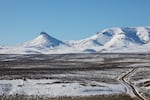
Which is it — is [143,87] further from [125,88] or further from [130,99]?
[130,99]

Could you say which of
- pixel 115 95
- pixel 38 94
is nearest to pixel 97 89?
pixel 115 95

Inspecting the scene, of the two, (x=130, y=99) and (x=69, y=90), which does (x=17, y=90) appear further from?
(x=130, y=99)

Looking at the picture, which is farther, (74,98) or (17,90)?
(17,90)

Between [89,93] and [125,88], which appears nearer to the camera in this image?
[89,93]

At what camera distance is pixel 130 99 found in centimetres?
3825

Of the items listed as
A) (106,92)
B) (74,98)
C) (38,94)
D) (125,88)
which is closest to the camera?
(74,98)

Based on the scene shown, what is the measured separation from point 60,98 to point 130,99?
675cm

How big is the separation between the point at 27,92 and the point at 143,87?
15118 mm

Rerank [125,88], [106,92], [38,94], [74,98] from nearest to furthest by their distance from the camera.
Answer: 1. [74,98]
2. [38,94]
3. [106,92]
4. [125,88]

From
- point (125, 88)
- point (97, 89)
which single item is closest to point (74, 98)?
point (97, 89)

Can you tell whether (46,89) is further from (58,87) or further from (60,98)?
(60,98)

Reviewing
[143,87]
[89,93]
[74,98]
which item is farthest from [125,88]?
A: [74,98]

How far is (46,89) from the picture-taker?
45094 mm

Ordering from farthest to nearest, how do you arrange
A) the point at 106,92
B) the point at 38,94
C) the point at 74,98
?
1. the point at 106,92
2. the point at 38,94
3. the point at 74,98
